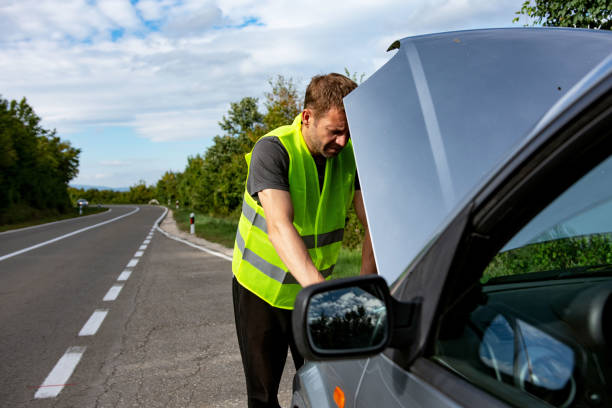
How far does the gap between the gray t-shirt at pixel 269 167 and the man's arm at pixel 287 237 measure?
0.11 feet

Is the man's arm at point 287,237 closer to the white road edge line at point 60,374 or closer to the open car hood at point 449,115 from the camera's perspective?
the open car hood at point 449,115

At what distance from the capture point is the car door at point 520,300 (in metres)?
1.02

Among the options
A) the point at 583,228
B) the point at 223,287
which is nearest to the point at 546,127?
the point at 583,228

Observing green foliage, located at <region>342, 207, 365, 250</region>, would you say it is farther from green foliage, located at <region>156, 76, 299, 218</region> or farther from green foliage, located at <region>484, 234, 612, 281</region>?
green foliage, located at <region>484, 234, 612, 281</region>

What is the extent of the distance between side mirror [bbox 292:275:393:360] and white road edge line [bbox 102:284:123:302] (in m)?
6.88

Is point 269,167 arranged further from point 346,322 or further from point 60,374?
point 60,374

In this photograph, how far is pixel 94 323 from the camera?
6211mm

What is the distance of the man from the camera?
215cm

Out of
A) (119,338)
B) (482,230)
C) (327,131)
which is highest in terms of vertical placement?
(327,131)

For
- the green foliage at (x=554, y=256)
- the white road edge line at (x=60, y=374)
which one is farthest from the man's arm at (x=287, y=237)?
the white road edge line at (x=60, y=374)

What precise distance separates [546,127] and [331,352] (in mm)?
626

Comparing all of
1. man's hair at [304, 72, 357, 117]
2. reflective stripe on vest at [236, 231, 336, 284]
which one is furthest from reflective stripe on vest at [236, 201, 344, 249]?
man's hair at [304, 72, 357, 117]

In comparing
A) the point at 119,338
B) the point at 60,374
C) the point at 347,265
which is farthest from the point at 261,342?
the point at 347,265

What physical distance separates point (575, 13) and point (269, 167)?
5.43m
